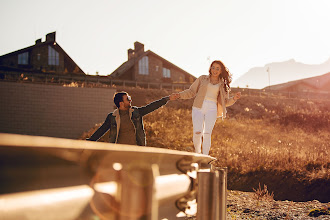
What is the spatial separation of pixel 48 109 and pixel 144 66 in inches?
1070

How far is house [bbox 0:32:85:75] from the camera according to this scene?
47.7m

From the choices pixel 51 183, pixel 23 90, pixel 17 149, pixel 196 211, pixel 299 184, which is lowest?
pixel 299 184

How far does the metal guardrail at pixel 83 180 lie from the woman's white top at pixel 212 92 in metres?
4.76

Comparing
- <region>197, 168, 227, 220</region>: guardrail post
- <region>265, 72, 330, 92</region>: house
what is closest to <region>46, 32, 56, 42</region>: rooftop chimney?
<region>265, 72, 330, 92</region>: house

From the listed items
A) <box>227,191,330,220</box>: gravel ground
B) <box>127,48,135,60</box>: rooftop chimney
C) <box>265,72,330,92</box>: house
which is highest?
<box>127,48,135,60</box>: rooftop chimney

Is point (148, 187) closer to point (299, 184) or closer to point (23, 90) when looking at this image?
point (299, 184)

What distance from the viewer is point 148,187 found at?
188 cm

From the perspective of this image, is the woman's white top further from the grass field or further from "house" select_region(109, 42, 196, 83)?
"house" select_region(109, 42, 196, 83)

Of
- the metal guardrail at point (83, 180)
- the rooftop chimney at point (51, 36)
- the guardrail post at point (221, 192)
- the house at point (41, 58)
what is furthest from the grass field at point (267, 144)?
the rooftop chimney at point (51, 36)

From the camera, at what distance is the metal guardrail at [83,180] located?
3.25 ft

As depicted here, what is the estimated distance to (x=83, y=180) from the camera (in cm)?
136

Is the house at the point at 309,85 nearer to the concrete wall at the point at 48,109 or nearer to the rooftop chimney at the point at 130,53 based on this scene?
the rooftop chimney at the point at 130,53

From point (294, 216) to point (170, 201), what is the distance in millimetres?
3208

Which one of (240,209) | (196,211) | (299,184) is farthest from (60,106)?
(196,211)
